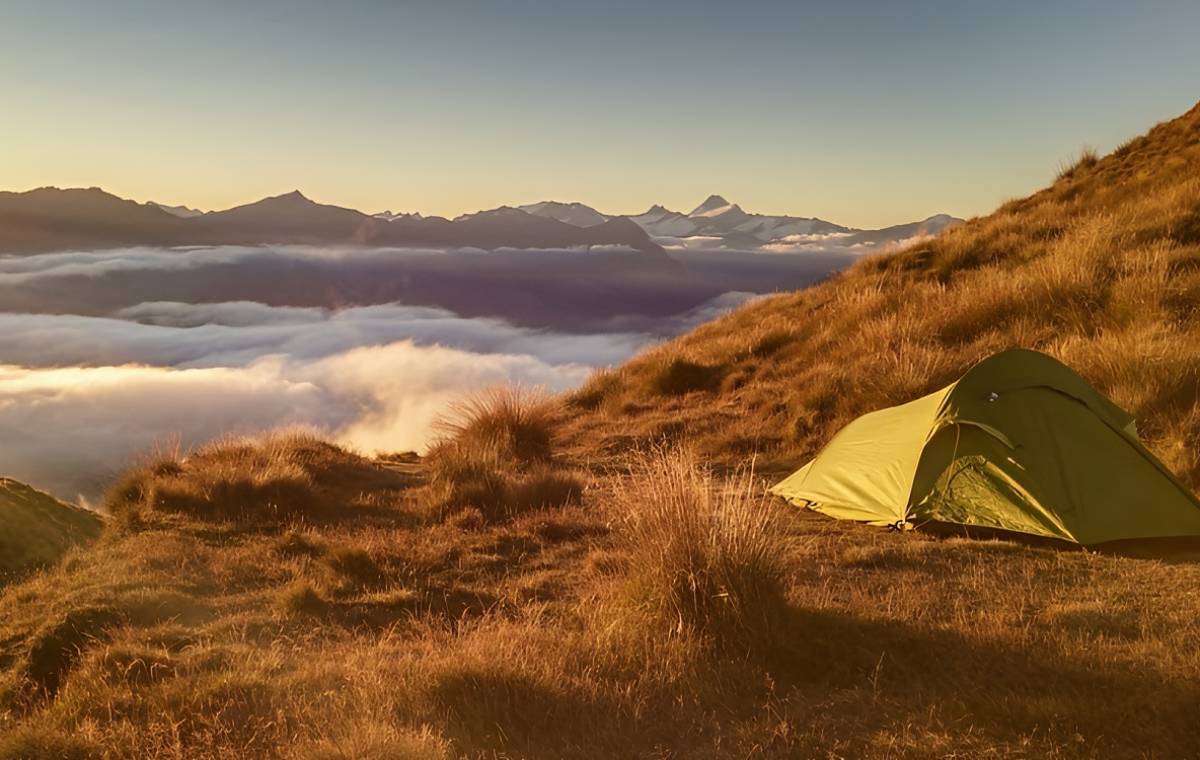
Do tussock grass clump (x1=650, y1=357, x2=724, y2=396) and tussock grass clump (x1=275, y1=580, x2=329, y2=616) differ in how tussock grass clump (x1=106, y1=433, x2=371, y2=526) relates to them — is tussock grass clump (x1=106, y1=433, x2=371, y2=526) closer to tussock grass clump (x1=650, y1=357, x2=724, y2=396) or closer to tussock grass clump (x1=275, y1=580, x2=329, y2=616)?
tussock grass clump (x1=275, y1=580, x2=329, y2=616)

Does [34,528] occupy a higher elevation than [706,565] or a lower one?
lower

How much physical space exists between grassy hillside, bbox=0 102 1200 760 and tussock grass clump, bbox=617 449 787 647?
0.06 ft

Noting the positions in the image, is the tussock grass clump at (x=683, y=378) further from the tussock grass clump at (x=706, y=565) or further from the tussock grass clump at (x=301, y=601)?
the tussock grass clump at (x=706, y=565)

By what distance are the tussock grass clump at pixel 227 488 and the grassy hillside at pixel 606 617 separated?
0.05 m

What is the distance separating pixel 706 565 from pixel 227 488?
7375mm

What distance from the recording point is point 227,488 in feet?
34.2

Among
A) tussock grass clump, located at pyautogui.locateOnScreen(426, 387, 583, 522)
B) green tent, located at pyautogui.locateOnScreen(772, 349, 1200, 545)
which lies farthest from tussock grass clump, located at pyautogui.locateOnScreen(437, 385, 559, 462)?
green tent, located at pyautogui.locateOnScreen(772, 349, 1200, 545)

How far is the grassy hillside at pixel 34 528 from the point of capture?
8.17 m

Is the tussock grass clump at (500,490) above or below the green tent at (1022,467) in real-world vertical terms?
below

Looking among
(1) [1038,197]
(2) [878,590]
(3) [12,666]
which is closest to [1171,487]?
(2) [878,590]

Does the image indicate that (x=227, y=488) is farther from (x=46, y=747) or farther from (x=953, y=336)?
(x=953, y=336)

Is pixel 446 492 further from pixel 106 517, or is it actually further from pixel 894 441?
pixel 894 441

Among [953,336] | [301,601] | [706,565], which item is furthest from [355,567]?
[953,336]

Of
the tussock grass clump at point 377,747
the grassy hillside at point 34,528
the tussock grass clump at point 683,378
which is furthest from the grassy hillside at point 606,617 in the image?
the tussock grass clump at point 683,378
